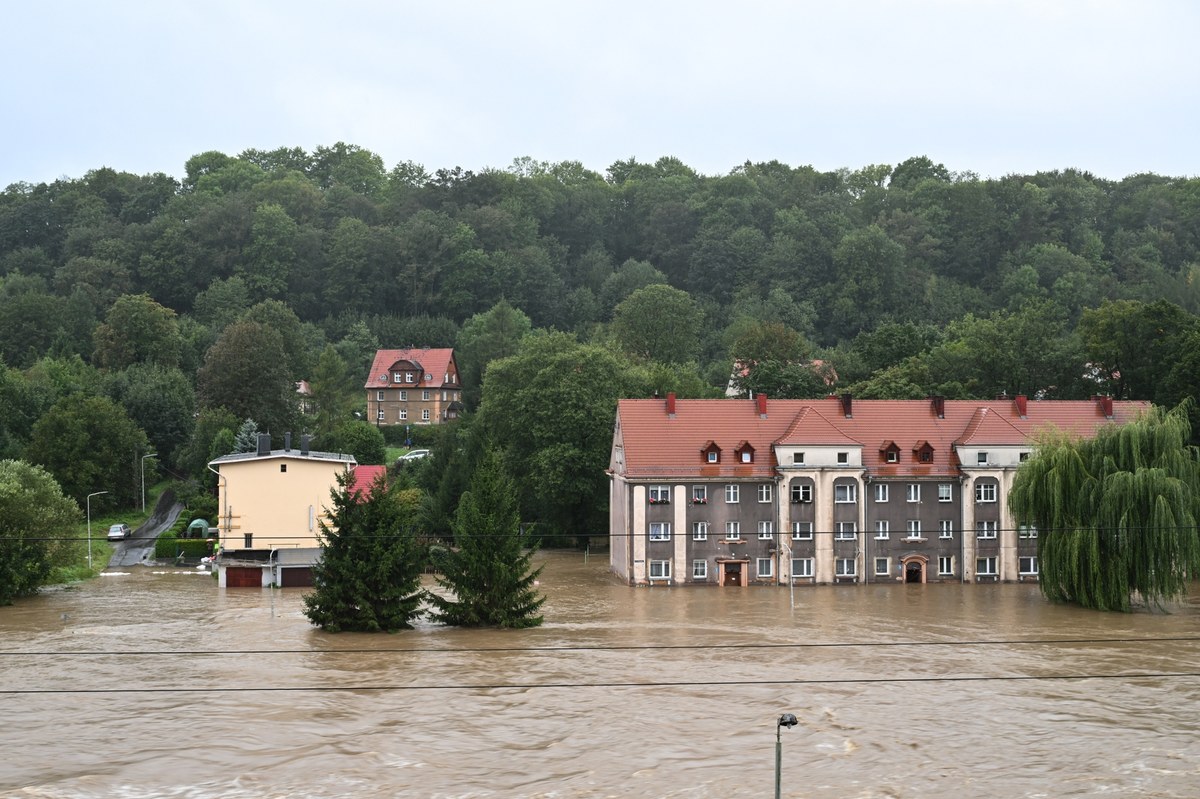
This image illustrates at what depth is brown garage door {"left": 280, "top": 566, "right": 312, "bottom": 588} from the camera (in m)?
61.4

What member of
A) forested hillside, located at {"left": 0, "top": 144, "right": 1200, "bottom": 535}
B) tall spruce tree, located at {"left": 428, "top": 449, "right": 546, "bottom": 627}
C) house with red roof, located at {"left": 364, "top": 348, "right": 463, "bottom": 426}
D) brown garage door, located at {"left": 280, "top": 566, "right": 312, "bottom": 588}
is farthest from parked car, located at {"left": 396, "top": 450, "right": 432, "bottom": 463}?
tall spruce tree, located at {"left": 428, "top": 449, "right": 546, "bottom": 627}

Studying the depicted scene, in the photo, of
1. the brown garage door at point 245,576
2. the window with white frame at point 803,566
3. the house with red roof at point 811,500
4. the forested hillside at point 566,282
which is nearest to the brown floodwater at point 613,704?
the house with red roof at point 811,500

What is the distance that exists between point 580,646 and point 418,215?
341ft

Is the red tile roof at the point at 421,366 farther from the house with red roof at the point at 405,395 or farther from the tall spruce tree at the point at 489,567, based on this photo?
the tall spruce tree at the point at 489,567

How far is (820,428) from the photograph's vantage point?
193 ft

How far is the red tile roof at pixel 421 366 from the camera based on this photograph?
10750cm

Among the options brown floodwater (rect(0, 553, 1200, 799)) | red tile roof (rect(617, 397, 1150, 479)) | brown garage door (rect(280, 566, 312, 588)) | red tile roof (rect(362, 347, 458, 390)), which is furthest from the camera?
red tile roof (rect(362, 347, 458, 390))

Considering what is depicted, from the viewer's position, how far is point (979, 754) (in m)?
30.8

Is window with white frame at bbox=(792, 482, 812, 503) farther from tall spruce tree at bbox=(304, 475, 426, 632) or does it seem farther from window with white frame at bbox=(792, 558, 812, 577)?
tall spruce tree at bbox=(304, 475, 426, 632)

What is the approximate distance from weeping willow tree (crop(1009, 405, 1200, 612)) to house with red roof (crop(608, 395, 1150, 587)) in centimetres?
537

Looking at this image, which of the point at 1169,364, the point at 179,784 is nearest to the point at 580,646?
the point at 179,784

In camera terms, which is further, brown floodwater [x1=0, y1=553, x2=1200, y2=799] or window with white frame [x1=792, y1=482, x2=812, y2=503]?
window with white frame [x1=792, y1=482, x2=812, y2=503]

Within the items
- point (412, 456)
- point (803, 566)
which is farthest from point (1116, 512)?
point (412, 456)

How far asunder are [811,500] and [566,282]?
8771 cm
